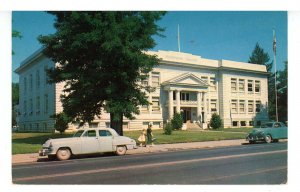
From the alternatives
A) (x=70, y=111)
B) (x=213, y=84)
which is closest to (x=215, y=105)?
(x=213, y=84)

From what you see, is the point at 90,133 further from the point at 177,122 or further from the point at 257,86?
the point at 257,86

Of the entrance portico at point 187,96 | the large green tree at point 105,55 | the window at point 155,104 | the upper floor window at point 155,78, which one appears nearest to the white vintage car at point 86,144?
the large green tree at point 105,55

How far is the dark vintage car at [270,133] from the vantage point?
74.4 feet

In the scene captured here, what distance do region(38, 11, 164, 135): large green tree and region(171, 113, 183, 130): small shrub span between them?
1795 cm

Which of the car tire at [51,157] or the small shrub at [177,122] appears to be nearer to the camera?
the car tire at [51,157]

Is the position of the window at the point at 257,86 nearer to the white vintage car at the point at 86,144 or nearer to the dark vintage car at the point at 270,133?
the dark vintage car at the point at 270,133

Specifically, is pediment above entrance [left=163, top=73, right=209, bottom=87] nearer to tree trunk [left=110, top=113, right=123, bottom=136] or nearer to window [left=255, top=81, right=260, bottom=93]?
window [left=255, top=81, right=260, bottom=93]

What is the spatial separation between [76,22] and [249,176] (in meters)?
14.4

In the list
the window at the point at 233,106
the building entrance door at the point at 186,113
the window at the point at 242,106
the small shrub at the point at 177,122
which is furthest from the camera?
the building entrance door at the point at 186,113

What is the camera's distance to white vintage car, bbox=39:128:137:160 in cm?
1526

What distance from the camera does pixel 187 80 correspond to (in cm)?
4456

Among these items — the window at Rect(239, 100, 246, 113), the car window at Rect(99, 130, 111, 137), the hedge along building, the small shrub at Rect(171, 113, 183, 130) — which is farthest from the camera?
the small shrub at Rect(171, 113, 183, 130)

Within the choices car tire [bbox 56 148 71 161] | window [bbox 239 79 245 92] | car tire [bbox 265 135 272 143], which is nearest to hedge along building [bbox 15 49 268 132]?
window [bbox 239 79 245 92]

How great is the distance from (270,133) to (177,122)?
58.3 ft
